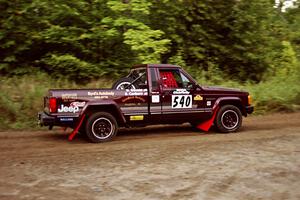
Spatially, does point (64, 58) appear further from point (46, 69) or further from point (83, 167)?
point (83, 167)

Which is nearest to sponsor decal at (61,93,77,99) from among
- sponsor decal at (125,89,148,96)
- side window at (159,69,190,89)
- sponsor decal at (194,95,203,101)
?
sponsor decal at (125,89,148,96)

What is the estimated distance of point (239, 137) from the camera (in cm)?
1075

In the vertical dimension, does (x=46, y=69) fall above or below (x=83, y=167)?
above

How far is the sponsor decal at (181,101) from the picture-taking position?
11.2 metres

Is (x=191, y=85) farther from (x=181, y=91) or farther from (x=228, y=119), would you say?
(x=228, y=119)

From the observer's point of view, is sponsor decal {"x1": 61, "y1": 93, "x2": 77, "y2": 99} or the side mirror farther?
the side mirror

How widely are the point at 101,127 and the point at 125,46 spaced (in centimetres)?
849

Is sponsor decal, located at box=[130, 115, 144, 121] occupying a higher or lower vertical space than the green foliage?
Result: lower

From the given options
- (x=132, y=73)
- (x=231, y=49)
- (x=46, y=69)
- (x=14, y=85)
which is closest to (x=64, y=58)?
(x=46, y=69)

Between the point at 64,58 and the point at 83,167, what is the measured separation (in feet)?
30.8

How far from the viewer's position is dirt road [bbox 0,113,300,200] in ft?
20.4

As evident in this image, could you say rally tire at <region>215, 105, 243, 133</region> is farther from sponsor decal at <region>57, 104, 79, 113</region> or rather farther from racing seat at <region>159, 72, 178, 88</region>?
sponsor decal at <region>57, 104, 79, 113</region>

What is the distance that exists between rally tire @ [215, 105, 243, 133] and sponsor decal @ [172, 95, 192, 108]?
0.94 meters

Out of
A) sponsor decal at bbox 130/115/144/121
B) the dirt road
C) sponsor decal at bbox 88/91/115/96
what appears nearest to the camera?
the dirt road
